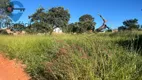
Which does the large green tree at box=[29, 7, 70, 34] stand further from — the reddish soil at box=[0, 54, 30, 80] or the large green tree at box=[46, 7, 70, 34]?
the reddish soil at box=[0, 54, 30, 80]

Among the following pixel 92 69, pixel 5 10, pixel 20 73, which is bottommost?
pixel 20 73

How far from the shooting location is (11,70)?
23.6 feet

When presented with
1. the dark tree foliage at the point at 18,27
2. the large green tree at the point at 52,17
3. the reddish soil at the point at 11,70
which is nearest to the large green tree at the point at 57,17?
the large green tree at the point at 52,17

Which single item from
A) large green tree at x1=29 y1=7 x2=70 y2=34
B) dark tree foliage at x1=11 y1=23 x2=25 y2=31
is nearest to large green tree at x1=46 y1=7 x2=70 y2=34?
large green tree at x1=29 y1=7 x2=70 y2=34

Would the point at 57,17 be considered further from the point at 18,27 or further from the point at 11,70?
the point at 11,70

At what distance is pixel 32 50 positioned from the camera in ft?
27.2

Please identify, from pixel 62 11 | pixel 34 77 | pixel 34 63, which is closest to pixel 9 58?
pixel 34 63

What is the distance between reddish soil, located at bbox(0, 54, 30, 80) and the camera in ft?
21.7

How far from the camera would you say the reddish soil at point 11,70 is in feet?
21.7

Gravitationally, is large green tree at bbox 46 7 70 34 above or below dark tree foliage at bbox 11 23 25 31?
above

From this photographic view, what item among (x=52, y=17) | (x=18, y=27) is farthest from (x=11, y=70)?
(x=52, y=17)

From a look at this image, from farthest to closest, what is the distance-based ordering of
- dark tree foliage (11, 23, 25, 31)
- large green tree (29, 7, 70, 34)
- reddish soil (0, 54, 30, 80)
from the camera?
large green tree (29, 7, 70, 34)
dark tree foliage (11, 23, 25, 31)
reddish soil (0, 54, 30, 80)

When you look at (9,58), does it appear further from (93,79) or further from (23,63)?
(93,79)

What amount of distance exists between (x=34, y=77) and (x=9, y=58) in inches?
96.7
